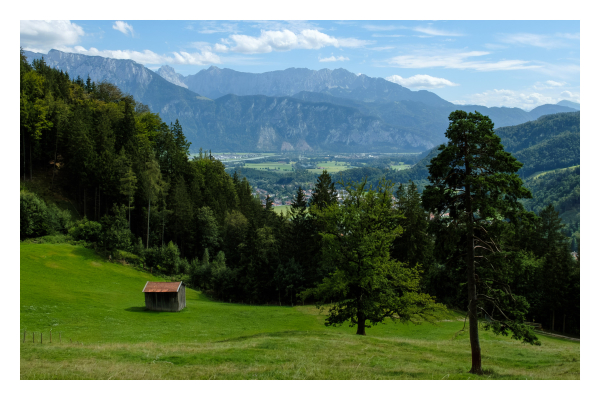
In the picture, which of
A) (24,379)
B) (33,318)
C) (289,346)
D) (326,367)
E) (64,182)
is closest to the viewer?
(24,379)

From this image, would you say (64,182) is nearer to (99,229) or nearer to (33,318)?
(99,229)

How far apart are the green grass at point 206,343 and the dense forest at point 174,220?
605 centimetres

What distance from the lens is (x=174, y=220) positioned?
7556 cm

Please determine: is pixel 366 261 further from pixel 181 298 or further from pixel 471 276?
pixel 181 298

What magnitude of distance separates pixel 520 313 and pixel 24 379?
20.5m

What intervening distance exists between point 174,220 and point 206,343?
51016 millimetres

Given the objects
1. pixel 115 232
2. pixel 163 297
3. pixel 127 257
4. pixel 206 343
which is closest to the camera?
pixel 206 343

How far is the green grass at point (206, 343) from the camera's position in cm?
1783

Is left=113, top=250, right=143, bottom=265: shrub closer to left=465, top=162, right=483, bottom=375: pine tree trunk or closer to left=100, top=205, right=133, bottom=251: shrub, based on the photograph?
left=100, top=205, right=133, bottom=251: shrub

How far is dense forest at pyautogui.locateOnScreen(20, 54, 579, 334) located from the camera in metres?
55.8

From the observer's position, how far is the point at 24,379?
53.2 feet

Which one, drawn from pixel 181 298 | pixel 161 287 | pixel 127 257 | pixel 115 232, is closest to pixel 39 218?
pixel 115 232

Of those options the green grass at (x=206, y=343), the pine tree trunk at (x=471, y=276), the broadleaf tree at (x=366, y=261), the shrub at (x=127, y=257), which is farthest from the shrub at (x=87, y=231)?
the pine tree trunk at (x=471, y=276)
